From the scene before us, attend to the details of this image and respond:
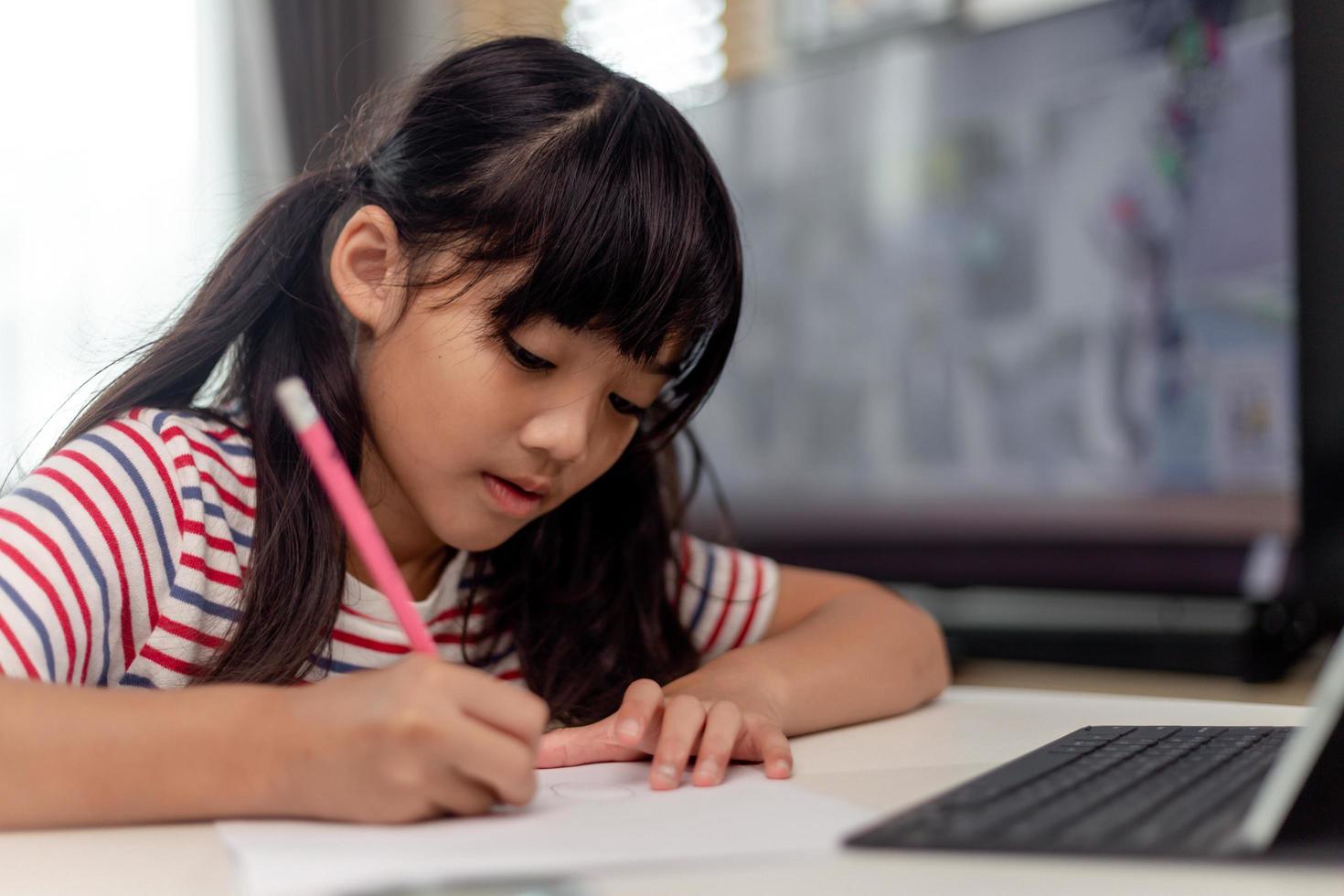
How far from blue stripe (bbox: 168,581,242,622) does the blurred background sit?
246 millimetres

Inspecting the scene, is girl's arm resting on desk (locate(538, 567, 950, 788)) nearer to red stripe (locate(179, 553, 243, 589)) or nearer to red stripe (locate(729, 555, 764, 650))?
red stripe (locate(729, 555, 764, 650))

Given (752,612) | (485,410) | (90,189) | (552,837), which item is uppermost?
(90,189)

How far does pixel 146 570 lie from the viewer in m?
0.70

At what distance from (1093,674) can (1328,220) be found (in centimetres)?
58

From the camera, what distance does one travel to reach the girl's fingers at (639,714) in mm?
590

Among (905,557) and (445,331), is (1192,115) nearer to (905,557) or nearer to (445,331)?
(905,557)

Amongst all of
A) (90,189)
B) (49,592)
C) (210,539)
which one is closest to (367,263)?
(210,539)

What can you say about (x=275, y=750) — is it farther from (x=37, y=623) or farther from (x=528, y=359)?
(x=528, y=359)

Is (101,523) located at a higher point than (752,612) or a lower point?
higher

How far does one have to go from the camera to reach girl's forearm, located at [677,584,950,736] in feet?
2.40

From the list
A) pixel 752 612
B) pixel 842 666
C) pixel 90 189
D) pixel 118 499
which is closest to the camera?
pixel 118 499

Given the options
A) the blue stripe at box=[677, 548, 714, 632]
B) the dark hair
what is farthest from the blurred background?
the blue stripe at box=[677, 548, 714, 632]

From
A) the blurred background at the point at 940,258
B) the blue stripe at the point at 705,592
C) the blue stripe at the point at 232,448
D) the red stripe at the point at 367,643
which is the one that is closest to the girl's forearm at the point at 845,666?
the blue stripe at the point at 705,592

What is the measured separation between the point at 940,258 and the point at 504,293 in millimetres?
1117
